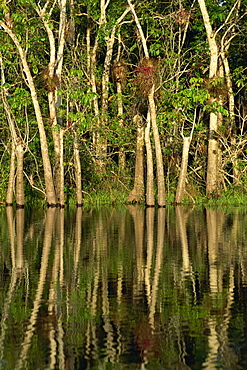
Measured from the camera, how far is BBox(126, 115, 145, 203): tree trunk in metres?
35.6

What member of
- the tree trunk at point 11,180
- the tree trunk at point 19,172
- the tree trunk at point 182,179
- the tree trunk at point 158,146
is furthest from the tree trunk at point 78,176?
the tree trunk at point 182,179

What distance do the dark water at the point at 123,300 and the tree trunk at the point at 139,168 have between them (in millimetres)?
15833

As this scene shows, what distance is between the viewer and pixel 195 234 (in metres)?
19.5

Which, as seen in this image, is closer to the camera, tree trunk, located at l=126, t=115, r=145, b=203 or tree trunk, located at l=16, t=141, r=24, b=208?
tree trunk, located at l=16, t=141, r=24, b=208

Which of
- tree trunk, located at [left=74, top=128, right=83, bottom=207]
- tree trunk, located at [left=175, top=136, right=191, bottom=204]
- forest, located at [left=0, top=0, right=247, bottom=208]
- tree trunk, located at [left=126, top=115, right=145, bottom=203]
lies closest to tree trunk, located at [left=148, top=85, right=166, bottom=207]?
forest, located at [left=0, top=0, right=247, bottom=208]

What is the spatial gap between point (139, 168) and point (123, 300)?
26.5m

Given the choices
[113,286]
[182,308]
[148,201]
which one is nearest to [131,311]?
[182,308]

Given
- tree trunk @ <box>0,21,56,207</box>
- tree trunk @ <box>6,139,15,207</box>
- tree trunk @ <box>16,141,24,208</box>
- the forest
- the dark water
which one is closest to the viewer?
the dark water

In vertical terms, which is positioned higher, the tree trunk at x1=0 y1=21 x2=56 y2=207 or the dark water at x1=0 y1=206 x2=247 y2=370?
the tree trunk at x1=0 y1=21 x2=56 y2=207

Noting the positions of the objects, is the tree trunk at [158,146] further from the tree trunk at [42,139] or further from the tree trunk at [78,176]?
the tree trunk at [42,139]

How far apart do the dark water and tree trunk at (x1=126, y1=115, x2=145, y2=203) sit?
15833 mm

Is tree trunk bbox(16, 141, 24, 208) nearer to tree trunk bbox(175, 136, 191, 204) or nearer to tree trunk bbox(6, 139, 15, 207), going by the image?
tree trunk bbox(6, 139, 15, 207)

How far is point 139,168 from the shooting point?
119ft

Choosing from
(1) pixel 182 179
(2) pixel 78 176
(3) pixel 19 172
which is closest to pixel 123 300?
(3) pixel 19 172
